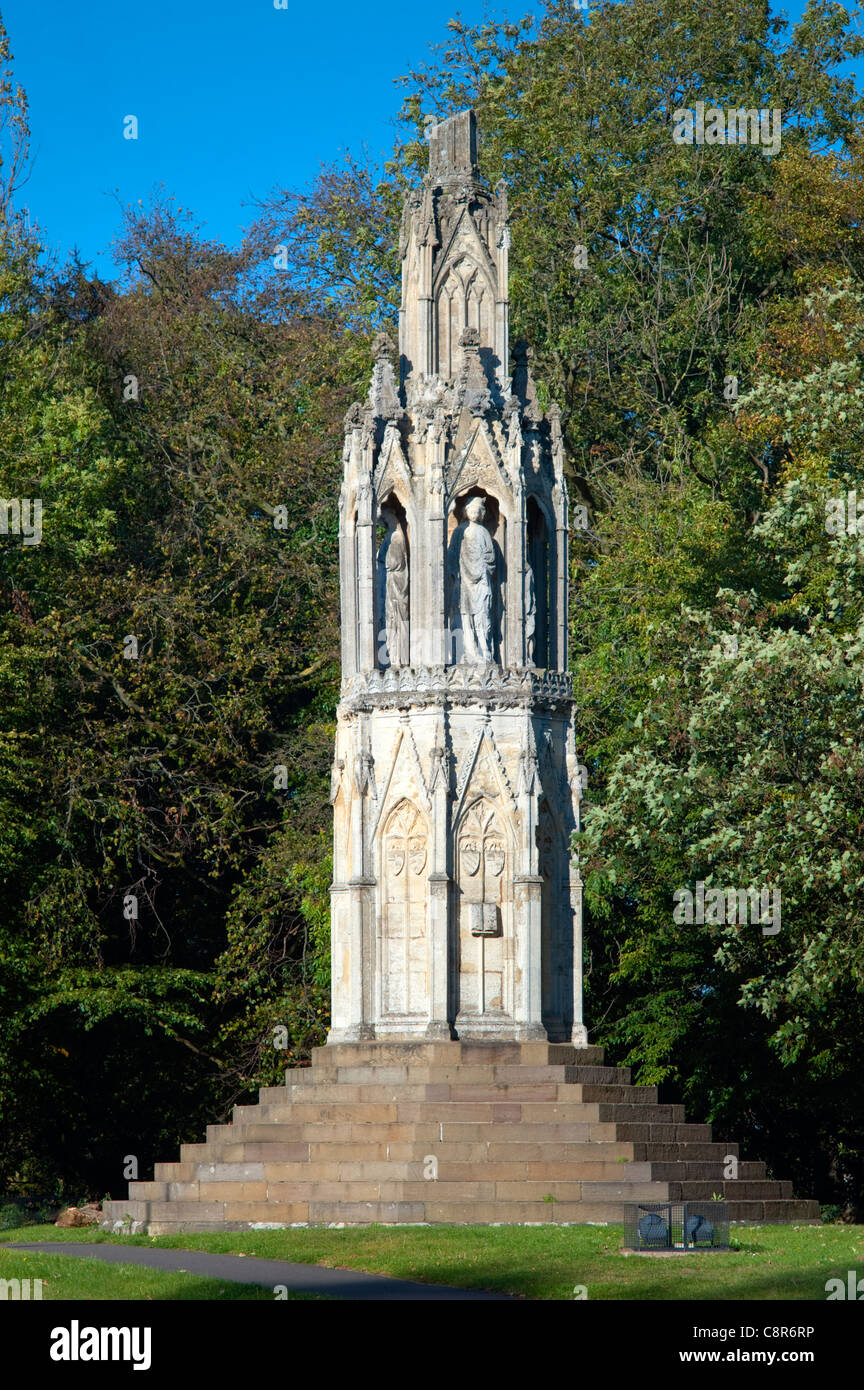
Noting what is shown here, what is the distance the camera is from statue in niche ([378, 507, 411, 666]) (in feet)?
82.1

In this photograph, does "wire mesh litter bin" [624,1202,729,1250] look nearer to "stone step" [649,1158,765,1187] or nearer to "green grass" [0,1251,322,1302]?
"stone step" [649,1158,765,1187]

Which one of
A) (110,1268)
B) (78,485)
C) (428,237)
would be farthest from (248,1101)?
(110,1268)

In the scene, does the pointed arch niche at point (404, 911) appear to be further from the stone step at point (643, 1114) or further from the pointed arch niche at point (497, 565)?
the stone step at point (643, 1114)

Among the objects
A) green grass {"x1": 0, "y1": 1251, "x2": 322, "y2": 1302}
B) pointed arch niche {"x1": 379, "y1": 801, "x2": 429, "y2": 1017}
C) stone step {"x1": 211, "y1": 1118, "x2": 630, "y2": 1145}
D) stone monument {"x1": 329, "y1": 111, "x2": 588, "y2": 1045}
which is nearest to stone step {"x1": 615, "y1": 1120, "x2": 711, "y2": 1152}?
stone step {"x1": 211, "y1": 1118, "x2": 630, "y2": 1145}

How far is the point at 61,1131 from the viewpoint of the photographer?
36062mm

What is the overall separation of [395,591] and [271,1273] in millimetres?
10363

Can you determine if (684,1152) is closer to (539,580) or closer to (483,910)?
(483,910)

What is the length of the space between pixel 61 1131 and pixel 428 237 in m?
18.2

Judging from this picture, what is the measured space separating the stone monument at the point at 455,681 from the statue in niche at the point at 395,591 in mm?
25

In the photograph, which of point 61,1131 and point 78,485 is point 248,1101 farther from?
point 78,485

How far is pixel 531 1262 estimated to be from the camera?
16.7 metres

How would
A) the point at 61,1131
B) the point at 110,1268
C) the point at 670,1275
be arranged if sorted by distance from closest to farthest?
the point at 670,1275 → the point at 110,1268 → the point at 61,1131

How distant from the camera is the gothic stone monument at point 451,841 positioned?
2184 cm

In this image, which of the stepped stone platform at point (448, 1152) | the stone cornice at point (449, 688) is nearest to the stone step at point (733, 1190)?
the stepped stone platform at point (448, 1152)
